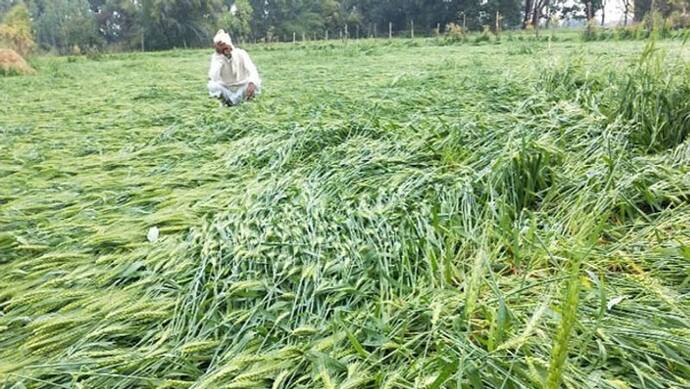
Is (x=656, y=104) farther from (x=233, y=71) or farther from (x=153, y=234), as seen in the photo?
(x=233, y=71)

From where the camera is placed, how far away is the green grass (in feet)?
3.53

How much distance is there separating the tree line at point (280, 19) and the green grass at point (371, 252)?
24036mm

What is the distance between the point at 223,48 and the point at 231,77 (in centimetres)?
32

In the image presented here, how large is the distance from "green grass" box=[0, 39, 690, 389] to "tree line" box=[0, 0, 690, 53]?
24.0 meters

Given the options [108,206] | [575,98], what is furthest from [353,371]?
[575,98]

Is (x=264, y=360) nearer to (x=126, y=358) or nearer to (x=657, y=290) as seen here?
(x=126, y=358)

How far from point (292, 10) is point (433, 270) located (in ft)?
118

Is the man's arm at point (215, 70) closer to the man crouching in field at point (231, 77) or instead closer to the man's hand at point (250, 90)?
the man crouching in field at point (231, 77)

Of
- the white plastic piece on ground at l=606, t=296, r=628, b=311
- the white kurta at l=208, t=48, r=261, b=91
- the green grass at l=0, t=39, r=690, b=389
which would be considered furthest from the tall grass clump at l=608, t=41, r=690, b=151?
the white kurta at l=208, t=48, r=261, b=91

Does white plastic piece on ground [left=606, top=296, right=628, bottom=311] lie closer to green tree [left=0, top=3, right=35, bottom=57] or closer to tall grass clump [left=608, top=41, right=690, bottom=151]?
tall grass clump [left=608, top=41, right=690, bottom=151]

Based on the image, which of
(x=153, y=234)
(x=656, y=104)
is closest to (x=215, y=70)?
(x=153, y=234)

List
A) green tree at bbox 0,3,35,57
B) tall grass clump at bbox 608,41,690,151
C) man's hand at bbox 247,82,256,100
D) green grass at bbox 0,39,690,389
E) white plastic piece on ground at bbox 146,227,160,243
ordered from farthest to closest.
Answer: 1. green tree at bbox 0,3,35,57
2. man's hand at bbox 247,82,256,100
3. tall grass clump at bbox 608,41,690,151
4. white plastic piece on ground at bbox 146,227,160,243
5. green grass at bbox 0,39,690,389

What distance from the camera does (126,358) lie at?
1.17 metres

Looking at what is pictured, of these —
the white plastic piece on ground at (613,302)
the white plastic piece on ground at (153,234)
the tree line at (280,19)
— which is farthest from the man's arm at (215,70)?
the tree line at (280,19)
